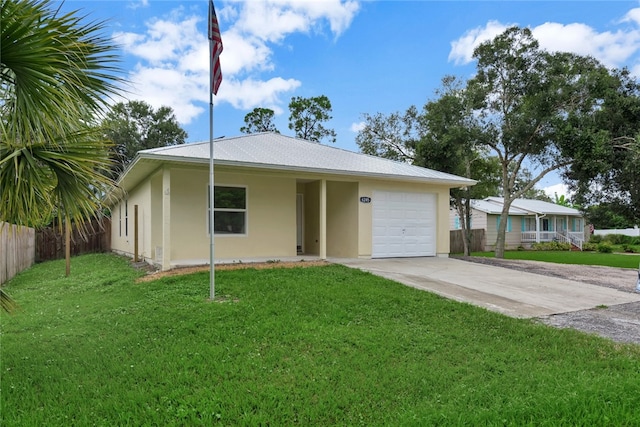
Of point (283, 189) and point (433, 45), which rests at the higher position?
point (433, 45)

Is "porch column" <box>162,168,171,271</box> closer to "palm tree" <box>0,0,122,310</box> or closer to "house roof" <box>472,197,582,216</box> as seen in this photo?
"palm tree" <box>0,0,122,310</box>

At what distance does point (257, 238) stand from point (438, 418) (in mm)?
9027

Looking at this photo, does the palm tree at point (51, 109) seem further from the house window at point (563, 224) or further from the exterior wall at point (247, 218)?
the house window at point (563, 224)

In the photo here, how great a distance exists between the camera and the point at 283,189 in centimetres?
1208

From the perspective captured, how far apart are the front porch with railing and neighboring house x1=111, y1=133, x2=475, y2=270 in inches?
736

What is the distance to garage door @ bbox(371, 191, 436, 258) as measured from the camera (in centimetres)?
1255

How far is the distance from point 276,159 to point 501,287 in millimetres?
6641

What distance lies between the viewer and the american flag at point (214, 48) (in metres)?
7.06

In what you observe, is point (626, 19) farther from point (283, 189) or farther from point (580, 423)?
point (580, 423)

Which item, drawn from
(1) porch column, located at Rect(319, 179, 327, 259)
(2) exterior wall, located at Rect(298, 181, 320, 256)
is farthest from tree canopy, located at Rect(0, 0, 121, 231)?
(2) exterior wall, located at Rect(298, 181, 320, 256)

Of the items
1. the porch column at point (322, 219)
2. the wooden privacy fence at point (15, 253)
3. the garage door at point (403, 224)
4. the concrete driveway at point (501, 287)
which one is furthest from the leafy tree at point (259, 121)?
the concrete driveway at point (501, 287)

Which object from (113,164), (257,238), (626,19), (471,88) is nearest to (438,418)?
(113,164)

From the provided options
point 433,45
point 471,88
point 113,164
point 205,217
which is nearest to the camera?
point 113,164

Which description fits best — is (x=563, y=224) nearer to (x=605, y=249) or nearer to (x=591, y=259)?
(x=605, y=249)
